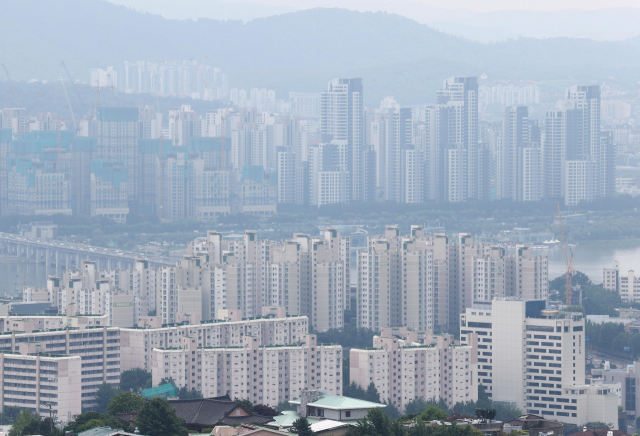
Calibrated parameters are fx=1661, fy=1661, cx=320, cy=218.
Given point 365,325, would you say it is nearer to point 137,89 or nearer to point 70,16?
point 137,89

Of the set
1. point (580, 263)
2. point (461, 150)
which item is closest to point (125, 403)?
point (580, 263)

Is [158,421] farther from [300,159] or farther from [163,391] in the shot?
[300,159]

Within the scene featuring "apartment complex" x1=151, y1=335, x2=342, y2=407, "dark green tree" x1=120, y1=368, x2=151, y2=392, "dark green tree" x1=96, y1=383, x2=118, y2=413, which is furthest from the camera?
"dark green tree" x1=120, y1=368, x2=151, y2=392

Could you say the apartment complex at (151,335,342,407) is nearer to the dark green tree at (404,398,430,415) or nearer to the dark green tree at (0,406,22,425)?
the dark green tree at (404,398,430,415)

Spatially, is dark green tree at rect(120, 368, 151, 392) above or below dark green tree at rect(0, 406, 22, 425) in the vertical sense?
above

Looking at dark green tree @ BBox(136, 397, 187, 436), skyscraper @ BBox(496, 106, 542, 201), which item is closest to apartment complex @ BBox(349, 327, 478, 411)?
dark green tree @ BBox(136, 397, 187, 436)

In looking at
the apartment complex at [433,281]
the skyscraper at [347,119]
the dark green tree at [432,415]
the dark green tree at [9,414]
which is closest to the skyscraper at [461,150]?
the skyscraper at [347,119]
